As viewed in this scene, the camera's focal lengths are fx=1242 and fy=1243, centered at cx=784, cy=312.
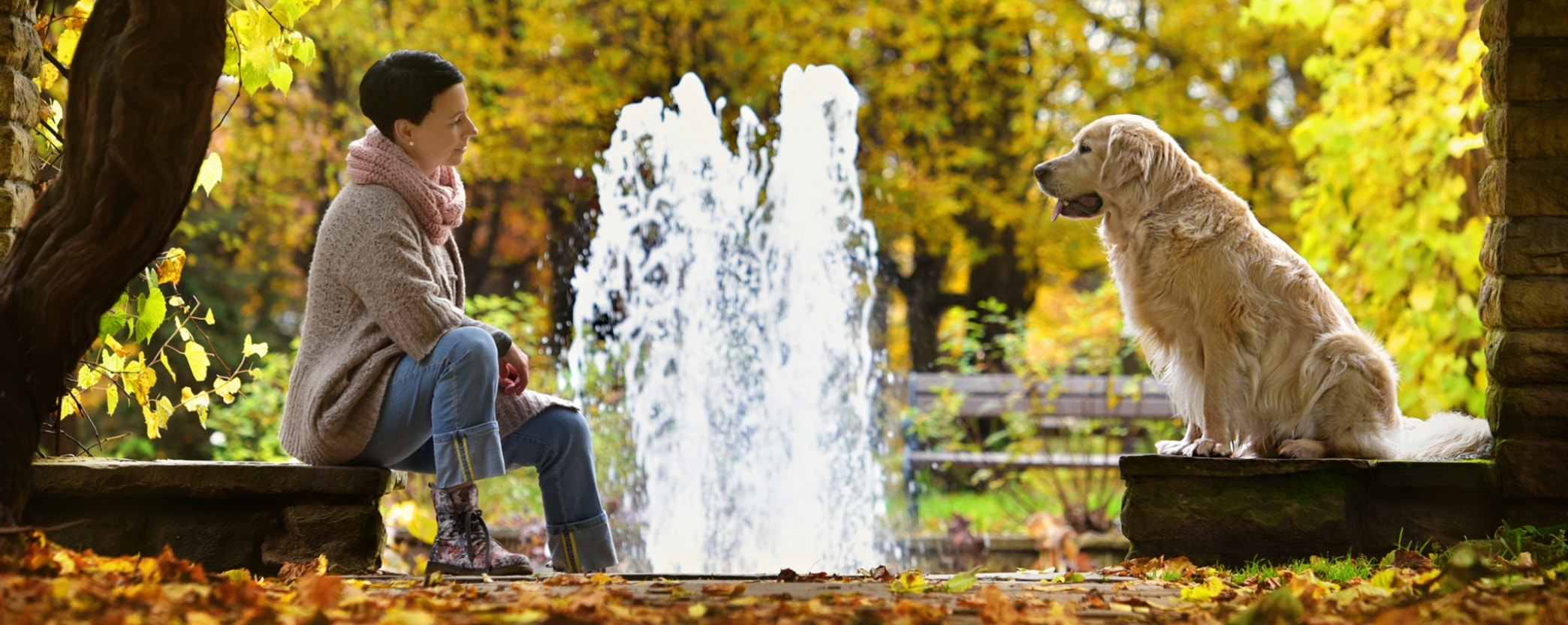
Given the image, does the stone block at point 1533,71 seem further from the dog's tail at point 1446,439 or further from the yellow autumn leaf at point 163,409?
the yellow autumn leaf at point 163,409

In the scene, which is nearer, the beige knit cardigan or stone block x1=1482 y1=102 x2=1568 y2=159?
the beige knit cardigan

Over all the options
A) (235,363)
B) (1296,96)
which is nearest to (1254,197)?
(1296,96)

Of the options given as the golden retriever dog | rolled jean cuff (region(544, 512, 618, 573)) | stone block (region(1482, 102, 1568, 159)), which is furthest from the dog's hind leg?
rolled jean cuff (region(544, 512, 618, 573))

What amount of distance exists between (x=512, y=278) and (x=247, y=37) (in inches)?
432

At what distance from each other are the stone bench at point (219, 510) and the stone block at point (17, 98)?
92 centimetres

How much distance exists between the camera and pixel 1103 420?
8.85 metres

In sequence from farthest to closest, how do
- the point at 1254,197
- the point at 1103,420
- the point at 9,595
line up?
the point at 1254,197 → the point at 1103,420 → the point at 9,595

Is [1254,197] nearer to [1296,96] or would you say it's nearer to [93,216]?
[1296,96]

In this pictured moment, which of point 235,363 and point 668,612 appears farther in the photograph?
point 235,363

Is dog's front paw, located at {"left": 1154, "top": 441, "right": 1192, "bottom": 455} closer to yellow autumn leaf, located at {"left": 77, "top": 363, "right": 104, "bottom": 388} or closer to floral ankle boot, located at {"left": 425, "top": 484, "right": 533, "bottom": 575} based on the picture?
floral ankle boot, located at {"left": 425, "top": 484, "right": 533, "bottom": 575}

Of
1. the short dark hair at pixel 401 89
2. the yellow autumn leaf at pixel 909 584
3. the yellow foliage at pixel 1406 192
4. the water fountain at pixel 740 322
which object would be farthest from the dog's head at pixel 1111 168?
the water fountain at pixel 740 322

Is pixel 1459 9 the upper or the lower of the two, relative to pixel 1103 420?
upper

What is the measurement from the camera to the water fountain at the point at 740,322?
7.15 m

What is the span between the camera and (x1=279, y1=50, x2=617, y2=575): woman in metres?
3.16
